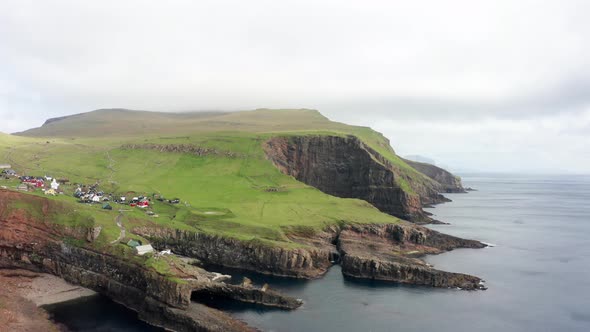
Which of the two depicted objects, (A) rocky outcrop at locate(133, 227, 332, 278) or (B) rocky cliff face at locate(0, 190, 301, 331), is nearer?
(B) rocky cliff face at locate(0, 190, 301, 331)

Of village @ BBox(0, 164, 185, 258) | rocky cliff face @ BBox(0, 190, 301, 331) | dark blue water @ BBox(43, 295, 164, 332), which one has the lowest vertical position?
dark blue water @ BBox(43, 295, 164, 332)

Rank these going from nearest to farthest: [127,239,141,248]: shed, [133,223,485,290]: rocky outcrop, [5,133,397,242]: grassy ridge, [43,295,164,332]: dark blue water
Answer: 1. [43,295,164,332]: dark blue water
2. [127,239,141,248]: shed
3. [133,223,485,290]: rocky outcrop
4. [5,133,397,242]: grassy ridge

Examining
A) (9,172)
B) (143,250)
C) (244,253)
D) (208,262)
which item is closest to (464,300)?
(244,253)

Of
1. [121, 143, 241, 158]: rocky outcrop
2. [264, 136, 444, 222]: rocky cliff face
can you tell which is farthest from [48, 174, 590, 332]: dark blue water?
[121, 143, 241, 158]: rocky outcrop

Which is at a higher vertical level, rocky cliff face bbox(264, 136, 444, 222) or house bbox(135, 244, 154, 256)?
rocky cliff face bbox(264, 136, 444, 222)

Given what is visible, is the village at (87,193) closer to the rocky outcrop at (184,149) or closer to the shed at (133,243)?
the shed at (133,243)

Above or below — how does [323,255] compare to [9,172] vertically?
below

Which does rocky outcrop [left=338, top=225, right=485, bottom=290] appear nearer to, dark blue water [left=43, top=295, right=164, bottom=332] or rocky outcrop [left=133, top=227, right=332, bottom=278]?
rocky outcrop [left=133, top=227, right=332, bottom=278]

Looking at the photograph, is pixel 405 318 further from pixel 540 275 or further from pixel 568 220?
pixel 568 220

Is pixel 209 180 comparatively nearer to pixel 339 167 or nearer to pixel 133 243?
pixel 339 167
